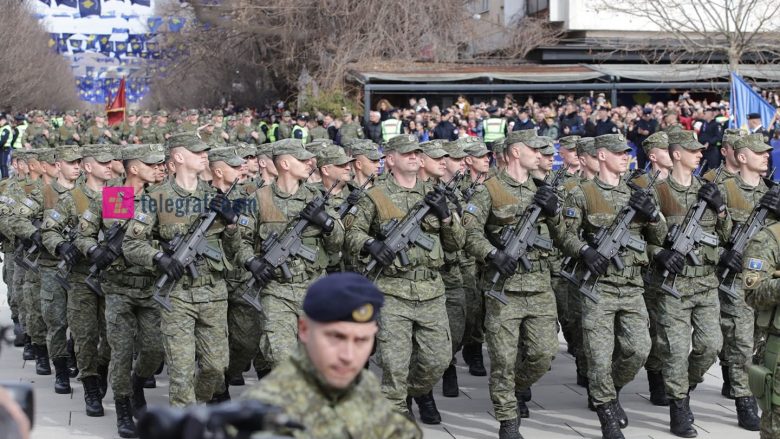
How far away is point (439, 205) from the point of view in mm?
8398

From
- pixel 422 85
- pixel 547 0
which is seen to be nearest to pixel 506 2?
pixel 547 0

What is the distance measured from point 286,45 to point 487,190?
95.1ft

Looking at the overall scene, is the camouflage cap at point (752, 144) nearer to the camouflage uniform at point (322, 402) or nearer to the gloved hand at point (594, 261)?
the gloved hand at point (594, 261)

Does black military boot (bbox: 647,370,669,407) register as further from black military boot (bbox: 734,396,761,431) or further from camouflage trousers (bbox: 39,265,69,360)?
camouflage trousers (bbox: 39,265,69,360)

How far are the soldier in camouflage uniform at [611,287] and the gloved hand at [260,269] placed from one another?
2.07 meters

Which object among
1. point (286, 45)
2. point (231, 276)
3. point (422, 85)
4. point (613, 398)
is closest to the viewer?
point (613, 398)

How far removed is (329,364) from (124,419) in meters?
5.56

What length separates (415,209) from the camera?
852 centimetres

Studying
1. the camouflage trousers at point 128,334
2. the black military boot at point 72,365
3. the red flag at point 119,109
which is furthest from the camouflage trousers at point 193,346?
the red flag at point 119,109

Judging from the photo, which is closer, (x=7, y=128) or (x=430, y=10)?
(x=7, y=128)

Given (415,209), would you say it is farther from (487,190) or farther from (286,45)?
(286,45)

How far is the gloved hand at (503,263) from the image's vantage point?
8.38m

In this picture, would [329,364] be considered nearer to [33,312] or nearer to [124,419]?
[124,419]

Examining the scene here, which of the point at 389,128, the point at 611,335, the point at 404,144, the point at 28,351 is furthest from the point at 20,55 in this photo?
the point at 611,335
